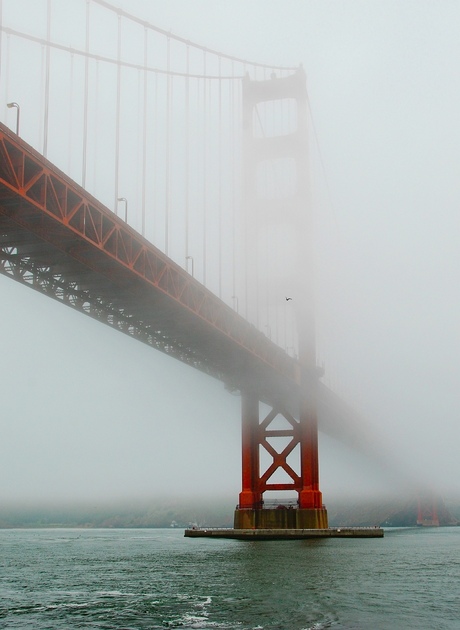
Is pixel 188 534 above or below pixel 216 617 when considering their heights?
above

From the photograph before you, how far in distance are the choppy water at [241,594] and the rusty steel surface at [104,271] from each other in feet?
30.3

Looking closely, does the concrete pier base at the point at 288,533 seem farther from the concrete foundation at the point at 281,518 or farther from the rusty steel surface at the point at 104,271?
the rusty steel surface at the point at 104,271

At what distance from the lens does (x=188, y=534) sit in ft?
181

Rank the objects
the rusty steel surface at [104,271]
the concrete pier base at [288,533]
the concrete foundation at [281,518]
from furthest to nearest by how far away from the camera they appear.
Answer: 1. the concrete foundation at [281,518]
2. the concrete pier base at [288,533]
3. the rusty steel surface at [104,271]

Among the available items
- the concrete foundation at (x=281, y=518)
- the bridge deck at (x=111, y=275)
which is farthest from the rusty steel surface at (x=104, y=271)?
the concrete foundation at (x=281, y=518)

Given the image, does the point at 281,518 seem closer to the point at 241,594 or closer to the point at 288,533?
the point at 288,533

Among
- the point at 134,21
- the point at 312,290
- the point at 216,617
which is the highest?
the point at 134,21

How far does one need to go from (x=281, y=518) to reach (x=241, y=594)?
85.3ft

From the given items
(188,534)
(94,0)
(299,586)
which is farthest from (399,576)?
(188,534)

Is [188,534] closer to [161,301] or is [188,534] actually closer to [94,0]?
[161,301]

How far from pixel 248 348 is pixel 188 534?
1658cm

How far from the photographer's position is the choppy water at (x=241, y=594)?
17859 mm

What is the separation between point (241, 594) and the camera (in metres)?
22.6

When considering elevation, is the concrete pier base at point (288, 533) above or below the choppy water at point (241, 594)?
above
